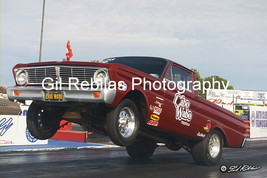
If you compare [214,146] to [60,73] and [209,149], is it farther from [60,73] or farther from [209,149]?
[60,73]

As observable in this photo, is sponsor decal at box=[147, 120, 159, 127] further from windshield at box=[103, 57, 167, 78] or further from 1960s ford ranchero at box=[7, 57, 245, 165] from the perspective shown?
windshield at box=[103, 57, 167, 78]

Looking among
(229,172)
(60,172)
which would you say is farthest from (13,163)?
(229,172)

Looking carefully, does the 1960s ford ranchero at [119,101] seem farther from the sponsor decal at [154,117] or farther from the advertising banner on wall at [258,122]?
the advertising banner on wall at [258,122]

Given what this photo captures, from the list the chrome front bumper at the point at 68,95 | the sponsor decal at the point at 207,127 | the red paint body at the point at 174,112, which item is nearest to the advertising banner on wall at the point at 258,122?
the red paint body at the point at 174,112

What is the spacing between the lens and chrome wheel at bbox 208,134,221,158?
965 centimetres

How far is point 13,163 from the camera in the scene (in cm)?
913

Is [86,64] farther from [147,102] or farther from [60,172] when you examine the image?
[60,172]

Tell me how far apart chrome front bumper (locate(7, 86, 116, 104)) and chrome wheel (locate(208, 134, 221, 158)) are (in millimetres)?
4128

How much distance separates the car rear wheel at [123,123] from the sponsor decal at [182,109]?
1.26 meters

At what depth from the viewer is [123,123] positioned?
22.3 ft

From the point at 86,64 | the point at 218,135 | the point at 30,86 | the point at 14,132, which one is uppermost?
the point at 86,64

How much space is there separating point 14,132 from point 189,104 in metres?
8.54

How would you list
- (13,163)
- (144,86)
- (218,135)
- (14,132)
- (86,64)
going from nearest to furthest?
(86,64)
(144,86)
(13,163)
(218,135)
(14,132)
